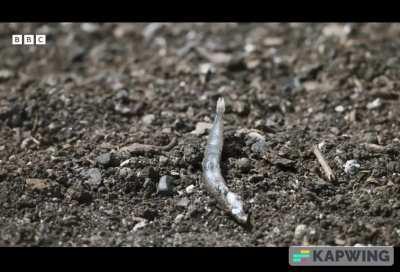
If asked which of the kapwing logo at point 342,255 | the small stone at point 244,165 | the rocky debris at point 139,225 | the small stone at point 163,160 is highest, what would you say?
the small stone at point 163,160

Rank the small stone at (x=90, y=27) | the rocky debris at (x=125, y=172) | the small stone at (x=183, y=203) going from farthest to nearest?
the small stone at (x=90, y=27)
the rocky debris at (x=125, y=172)
the small stone at (x=183, y=203)

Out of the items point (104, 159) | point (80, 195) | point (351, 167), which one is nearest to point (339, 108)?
point (351, 167)

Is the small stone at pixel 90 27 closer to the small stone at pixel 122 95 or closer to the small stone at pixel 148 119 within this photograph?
the small stone at pixel 122 95

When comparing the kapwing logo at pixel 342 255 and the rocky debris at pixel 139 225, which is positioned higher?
the rocky debris at pixel 139 225

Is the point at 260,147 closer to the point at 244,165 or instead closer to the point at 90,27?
the point at 244,165

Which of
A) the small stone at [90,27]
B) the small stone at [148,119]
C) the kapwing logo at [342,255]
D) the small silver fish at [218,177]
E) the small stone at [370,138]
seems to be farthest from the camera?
the small stone at [90,27]

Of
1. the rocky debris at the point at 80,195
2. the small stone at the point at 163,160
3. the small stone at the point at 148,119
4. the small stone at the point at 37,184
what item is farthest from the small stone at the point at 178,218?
the small stone at the point at 148,119
